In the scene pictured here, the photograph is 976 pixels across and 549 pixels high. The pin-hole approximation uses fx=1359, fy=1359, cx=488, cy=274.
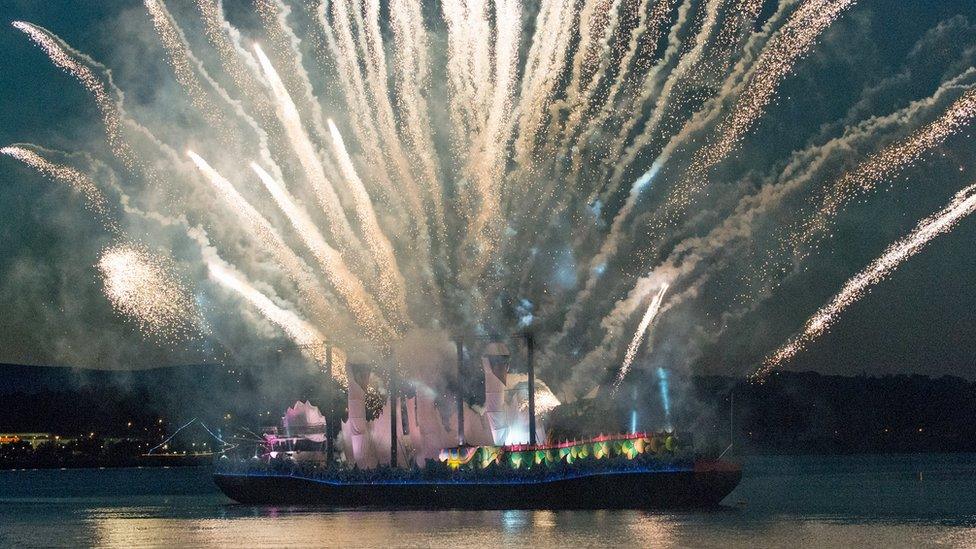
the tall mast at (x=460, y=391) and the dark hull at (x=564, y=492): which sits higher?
the tall mast at (x=460, y=391)

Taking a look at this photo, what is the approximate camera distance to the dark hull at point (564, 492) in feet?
188

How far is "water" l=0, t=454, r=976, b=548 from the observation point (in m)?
45.1

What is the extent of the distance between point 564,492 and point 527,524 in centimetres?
741

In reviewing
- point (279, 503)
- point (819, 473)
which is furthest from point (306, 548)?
point (819, 473)

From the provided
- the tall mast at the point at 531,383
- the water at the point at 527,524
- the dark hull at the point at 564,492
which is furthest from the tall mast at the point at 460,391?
the water at the point at 527,524

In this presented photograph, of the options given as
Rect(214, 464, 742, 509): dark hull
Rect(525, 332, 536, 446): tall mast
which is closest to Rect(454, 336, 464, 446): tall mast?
Rect(525, 332, 536, 446): tall mast

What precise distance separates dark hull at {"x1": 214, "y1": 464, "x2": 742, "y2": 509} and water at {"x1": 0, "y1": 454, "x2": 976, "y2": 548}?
1.34 metres

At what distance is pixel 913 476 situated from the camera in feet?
328

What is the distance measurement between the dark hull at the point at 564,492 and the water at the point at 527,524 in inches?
52.7

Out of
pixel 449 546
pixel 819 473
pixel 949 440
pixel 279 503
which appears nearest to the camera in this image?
pixel 449 546

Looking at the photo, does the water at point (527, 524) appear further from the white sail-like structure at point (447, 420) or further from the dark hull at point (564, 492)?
the white sail-like structure at point (447, 420)

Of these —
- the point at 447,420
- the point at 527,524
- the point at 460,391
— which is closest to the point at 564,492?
the point at 527,524

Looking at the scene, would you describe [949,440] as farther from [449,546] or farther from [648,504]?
[449,546]

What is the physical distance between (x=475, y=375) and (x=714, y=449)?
17385 mm
